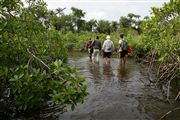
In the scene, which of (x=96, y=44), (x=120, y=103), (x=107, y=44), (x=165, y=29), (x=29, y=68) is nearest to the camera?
(x=29, y=68)

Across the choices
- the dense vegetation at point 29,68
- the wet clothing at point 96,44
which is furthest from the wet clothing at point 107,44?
the dense vegetation at point 29,68

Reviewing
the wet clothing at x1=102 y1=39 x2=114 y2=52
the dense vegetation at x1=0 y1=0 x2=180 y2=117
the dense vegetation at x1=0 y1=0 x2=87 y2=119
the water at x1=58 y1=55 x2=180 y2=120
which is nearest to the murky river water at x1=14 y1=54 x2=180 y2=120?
the water at x1=58 y1=55 x2=180 y2=120

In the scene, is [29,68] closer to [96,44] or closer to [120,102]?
[120,102]

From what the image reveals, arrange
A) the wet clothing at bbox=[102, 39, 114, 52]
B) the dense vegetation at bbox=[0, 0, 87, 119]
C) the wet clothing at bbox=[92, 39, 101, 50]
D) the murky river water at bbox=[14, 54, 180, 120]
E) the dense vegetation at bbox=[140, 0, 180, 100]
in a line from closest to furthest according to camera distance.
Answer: the dense vegetation at bbox=[0, 0, 87, 119], the murky river water at bbox=[14, 54, 180, 120], the dense vegetation at bbox=[140, 0, 180, 100], the wet clothing at bbox=[102, 39, 114, 52], the wet clothing at bbox=[92, 39, 101, 50]

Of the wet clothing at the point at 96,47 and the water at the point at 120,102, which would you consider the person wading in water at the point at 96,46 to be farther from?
the water at the point at 120,102

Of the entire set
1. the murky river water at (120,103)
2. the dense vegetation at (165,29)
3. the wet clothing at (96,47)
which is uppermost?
the dense vegetation at (165,29)

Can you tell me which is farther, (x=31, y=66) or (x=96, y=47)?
(x=96, y=47)

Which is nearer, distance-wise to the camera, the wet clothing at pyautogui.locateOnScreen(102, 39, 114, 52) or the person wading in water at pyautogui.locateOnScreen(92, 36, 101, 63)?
the wet clothing at pyautogui.locateOnScreen(102, 39, 114, 52)

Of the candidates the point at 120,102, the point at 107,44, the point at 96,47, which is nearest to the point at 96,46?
the point at 96,47

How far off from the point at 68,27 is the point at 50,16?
44601 mm

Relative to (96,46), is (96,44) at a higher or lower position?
higher

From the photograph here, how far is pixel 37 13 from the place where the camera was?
8.30 metres

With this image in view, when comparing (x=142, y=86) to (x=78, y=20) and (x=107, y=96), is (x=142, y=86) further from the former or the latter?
(x=78, y=20)

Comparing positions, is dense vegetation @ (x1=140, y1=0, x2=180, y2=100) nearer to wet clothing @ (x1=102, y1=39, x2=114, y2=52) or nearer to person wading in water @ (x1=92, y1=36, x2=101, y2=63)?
wet clothing @ (x1=102, y1=39, x2=114, y2=52)
